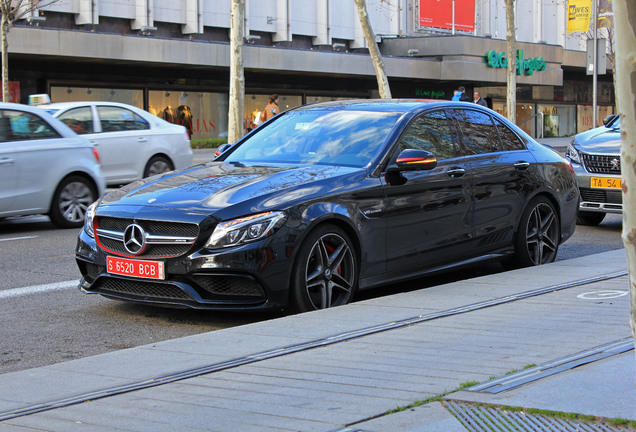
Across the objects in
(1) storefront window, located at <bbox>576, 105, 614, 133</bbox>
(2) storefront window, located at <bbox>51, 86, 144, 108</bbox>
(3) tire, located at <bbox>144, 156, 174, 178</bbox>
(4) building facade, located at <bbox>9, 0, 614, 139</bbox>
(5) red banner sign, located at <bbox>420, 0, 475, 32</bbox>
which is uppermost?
(5) red banner sign, located at <bbox>420, 0, 475, 32</bbox>

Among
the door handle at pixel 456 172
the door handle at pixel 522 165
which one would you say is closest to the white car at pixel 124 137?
the door handle at pixel 522 165

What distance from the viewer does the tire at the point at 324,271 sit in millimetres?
6504

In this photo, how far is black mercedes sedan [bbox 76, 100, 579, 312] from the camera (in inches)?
251

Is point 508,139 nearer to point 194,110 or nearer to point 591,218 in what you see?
point 591,218

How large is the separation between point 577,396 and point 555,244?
5.04m

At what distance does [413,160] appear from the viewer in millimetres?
7254

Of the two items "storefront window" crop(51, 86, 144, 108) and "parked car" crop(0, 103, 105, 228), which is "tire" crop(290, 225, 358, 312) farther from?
"storefront window" crop(51, 86, 144, 108)

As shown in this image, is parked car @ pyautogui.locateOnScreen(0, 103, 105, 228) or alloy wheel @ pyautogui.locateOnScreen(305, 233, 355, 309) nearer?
alloy wheel @ pyautogui.locateOnScreen(305, 233, 355, 309)

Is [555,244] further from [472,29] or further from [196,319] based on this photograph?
[472,29]

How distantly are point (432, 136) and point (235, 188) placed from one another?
81.6 inches

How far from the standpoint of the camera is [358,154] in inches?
294

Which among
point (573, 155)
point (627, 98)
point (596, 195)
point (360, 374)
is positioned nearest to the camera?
point (627, 98)

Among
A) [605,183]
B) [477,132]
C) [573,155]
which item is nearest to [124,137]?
[573,155]

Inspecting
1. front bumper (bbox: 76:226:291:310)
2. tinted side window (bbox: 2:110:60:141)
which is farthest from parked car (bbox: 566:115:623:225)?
tinted side window (bbox: 2:110:60:141)
